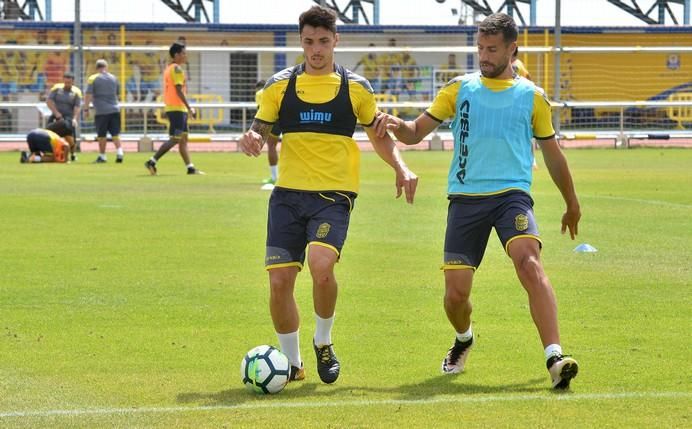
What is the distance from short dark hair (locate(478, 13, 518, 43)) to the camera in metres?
7.02

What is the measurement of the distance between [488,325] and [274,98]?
240 centimetres

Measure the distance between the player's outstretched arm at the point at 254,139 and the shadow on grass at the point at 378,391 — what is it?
123cm

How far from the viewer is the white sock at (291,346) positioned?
7.14 metres

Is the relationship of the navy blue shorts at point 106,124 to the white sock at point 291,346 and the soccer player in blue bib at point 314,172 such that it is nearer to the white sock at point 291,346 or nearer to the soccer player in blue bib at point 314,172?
the soccer player in blue bib at point 314,172

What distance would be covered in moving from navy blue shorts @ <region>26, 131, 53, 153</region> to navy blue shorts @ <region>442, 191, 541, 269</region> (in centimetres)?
2071

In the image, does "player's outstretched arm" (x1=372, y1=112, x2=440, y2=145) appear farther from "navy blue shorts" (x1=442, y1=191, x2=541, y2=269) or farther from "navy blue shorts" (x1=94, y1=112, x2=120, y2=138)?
"navy blue shorts" (x1=94, y1=112, x2=120, y2=138)

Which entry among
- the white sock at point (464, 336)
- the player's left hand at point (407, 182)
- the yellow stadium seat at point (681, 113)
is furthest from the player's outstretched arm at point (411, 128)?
the yellow stadium seat at point (681, 113)

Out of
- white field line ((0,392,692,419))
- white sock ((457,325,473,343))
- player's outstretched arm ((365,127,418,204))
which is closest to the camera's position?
white field line ((0,392,692,419))

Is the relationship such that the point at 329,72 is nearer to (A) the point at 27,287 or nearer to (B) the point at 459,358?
(B) the point at 459,358

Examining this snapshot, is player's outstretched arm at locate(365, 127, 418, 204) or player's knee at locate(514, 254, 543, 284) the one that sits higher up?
player's outstretched arm at locate(365, 127, 418, 204)

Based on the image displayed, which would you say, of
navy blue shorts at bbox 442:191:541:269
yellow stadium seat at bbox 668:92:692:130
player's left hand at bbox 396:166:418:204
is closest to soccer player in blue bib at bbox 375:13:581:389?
navy blue shorts at bbox 442:191:541:269

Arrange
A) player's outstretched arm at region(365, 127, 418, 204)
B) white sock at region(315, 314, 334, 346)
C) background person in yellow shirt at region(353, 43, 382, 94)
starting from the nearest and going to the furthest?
1. white sock at region(315, 314, 334, 346)
2. player's outstretched arm at region(365, 127, 418, 204)
3. background person in yellow shirt at region(353, 43, 382, 94)

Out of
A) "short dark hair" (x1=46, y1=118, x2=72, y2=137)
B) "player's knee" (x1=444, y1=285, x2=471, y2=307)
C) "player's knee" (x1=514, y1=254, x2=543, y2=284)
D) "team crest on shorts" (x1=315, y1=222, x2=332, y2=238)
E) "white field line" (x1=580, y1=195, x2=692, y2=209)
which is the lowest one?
"white field line" (x1=580, y1=195, x2=692, y2=209)

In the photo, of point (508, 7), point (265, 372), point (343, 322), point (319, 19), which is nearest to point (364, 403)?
point (265, 372)
